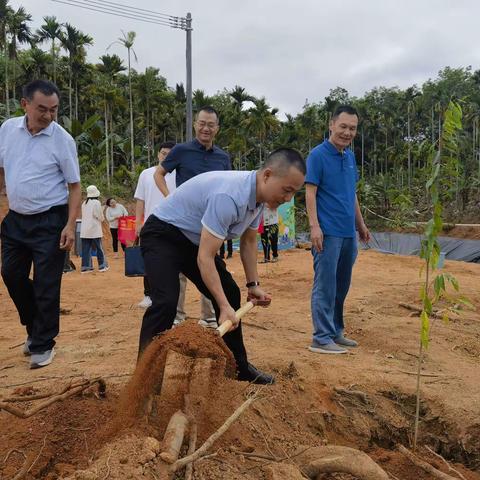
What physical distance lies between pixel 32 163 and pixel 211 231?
176 cm

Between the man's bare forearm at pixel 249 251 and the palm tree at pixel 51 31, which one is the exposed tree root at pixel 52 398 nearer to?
the man's bare forearm at pixel 249 251

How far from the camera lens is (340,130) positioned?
450cm

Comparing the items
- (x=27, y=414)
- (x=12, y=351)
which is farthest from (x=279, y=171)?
(x=12, y=351)

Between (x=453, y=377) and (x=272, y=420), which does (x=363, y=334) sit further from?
(x=272, y=420)

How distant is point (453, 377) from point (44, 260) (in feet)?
10.0

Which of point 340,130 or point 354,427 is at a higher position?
point 340,130

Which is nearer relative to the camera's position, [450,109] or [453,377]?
[450,109]

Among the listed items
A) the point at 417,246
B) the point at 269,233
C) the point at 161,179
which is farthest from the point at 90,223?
the point at 417,246

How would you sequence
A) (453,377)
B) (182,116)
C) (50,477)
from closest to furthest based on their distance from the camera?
(50,477) < (453,377) < (182,116)

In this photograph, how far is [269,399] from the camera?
3.39 m

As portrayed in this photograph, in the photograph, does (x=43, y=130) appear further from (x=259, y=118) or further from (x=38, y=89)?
(x=259, y=118)

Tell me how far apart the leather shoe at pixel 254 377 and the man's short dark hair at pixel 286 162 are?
1359 millimetres

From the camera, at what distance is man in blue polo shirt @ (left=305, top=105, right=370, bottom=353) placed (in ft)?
14.6

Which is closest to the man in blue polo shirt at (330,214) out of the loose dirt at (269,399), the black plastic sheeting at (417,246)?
the loose dirt at (269,399)
